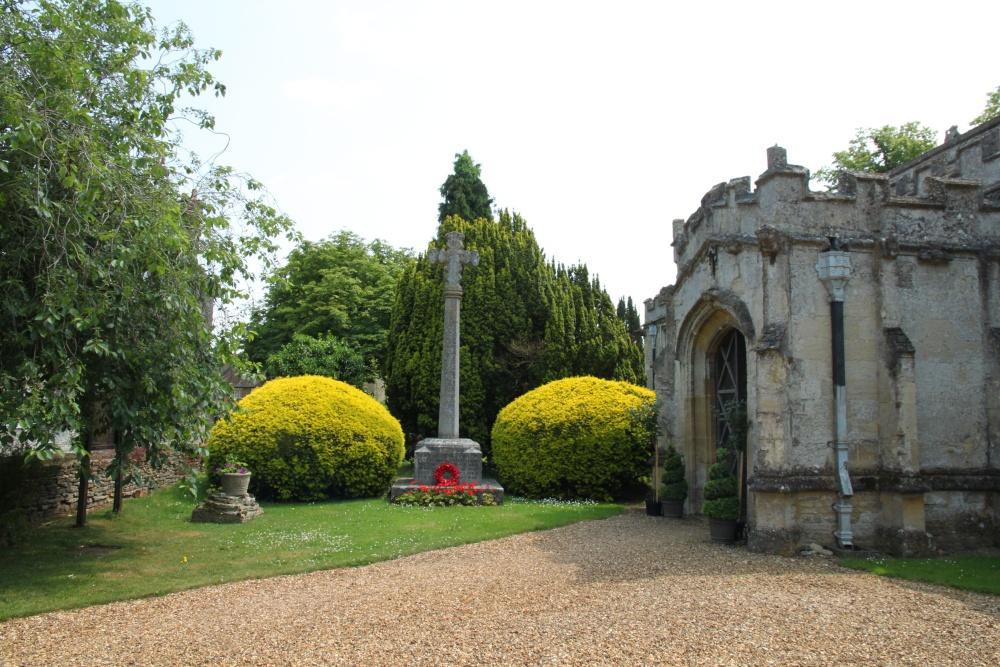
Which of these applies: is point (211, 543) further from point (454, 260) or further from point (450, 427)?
point (454, 260)

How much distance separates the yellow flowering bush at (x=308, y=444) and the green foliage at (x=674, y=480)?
6.27 metres

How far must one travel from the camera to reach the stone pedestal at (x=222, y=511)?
39.1 feet

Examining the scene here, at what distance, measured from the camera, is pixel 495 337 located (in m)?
20.9

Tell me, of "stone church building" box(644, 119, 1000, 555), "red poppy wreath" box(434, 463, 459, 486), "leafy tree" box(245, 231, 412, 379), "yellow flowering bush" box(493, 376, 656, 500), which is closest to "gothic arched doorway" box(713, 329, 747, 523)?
"stone church building" box(644, 119, 1000, 555)

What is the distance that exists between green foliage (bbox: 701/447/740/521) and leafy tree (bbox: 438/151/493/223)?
66.3 feet

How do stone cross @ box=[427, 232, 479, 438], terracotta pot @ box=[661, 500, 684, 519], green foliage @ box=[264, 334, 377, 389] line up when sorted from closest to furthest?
terracotta pot @ box=[661, 500, 684, 519] < stone cross @ box=[427, 232, 479, 438] < green foliage @ box=[264, 334, 377, 389]

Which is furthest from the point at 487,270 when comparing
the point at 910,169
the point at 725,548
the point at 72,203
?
the point at 72,203

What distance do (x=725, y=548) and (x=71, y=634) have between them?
24.2ft

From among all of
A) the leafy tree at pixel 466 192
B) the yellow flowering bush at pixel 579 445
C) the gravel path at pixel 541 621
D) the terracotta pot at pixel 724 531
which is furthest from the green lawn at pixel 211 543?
the leafy tree at pixel 466 192

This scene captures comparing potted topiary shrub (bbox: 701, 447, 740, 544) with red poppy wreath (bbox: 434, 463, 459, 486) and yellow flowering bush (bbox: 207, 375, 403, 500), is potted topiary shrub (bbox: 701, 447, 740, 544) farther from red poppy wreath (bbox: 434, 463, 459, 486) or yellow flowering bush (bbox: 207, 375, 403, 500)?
yellow flowering bush (bbox: 207, 375, 403, 500)

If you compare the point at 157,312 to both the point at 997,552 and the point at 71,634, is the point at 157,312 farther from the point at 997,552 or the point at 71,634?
the point at 997,552

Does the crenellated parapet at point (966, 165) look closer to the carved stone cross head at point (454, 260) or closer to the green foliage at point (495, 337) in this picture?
the carved stone cross head at point (454, 260)

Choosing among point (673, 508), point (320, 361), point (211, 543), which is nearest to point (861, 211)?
point (673, 508)

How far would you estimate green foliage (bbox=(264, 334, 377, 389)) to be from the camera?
960 inches
